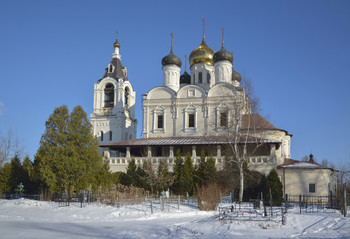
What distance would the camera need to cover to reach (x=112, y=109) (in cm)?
4050

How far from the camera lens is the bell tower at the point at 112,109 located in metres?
39.9

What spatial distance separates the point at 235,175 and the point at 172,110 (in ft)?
33.2

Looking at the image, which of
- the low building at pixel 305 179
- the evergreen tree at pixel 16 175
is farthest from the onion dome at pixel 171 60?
the evergreen tree at pixel 16 175

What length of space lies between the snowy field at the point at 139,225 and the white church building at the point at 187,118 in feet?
34.6

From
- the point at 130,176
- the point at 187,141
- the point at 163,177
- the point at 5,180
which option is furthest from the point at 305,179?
A: the point at 5,180

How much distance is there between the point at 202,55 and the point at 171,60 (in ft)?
12.1

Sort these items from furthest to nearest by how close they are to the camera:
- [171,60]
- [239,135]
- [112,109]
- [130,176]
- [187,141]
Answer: [112,109] → [171,60] → [187,141] → [130,176] → [239,135]

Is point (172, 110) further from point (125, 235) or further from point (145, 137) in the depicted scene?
point (125, 235)

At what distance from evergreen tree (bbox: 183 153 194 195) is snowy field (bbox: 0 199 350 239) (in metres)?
8.08

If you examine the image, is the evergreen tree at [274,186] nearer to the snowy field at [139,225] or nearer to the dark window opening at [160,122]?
the snowy field at [139,225]

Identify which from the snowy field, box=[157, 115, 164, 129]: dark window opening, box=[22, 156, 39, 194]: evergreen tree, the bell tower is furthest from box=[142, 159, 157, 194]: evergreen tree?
the bell tower

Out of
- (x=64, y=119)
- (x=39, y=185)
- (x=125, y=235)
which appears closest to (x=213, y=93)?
(x=64, y=119)

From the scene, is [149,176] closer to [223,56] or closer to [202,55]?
[223,56]

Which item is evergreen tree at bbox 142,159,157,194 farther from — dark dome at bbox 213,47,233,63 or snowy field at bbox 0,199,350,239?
dark dome at bbox 213,47,233,63
